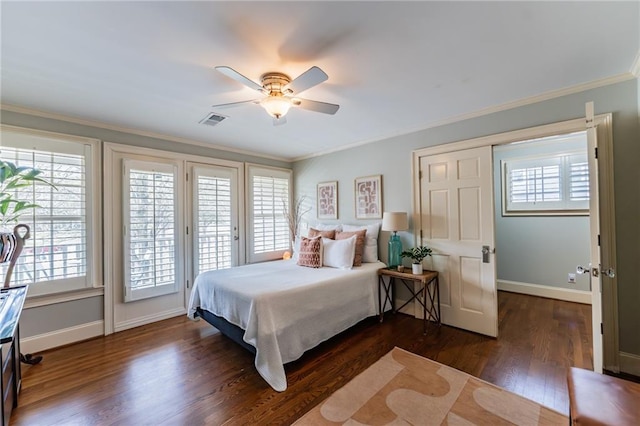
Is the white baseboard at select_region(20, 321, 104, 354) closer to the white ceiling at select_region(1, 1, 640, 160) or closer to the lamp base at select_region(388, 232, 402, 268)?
the white ceiling at select_region(1, 1, 640, 160)

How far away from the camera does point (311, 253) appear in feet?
11.3

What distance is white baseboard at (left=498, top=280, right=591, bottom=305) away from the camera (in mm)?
3824

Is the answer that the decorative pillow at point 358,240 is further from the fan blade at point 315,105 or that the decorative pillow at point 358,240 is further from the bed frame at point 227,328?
the fan blade at point 315,105

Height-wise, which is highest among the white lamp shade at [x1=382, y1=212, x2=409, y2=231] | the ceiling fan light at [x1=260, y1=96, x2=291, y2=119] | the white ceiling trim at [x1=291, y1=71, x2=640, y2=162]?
the white ceiling trim at [x1=291, y1=71, x2=640, y2=162]

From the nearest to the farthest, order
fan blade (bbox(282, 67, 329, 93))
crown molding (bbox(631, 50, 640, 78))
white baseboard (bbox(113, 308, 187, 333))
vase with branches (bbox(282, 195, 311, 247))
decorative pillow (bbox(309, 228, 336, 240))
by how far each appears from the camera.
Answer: fan blade (bbox(282, 67, 329, 93)) < crown molding (bbox(631, 50, 640, 78)) < white baseboard (bbox(113, 308, 187, 333)) < decorative pillow (bbox(309, 228, 336, 240)) < vase with branches (bbox(282, 195, 311, 247))

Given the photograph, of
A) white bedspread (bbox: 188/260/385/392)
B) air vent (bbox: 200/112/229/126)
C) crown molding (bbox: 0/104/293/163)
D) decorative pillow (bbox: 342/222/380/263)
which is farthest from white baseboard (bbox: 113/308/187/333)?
decorative pillow (bbox: 342/222/380/263)

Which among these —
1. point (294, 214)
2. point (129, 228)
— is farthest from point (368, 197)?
point (129, 228)

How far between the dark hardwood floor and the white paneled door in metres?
0.26

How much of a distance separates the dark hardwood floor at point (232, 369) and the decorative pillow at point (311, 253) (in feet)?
2.94

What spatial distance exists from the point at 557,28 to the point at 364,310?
2.86 metres

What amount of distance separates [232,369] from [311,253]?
5.05ft

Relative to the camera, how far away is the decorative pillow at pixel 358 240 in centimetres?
342

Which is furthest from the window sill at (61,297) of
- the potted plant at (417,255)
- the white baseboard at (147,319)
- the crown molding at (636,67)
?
the crown molding at (636,67)

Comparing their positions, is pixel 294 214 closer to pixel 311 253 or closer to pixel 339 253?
pixel 311 253
